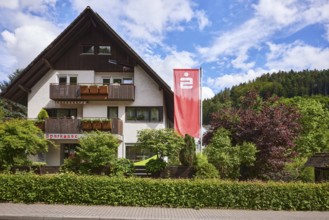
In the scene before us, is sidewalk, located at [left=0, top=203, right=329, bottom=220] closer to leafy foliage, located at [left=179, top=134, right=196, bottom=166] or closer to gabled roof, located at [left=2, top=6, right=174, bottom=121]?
leafy foliage, located at [left=179, top=134, right=196, bottom=166]

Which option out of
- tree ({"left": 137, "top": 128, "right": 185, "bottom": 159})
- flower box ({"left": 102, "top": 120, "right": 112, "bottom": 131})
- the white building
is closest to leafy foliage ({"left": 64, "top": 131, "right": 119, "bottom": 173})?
tree ({"left": 137, "top": 128, "right": 185, "bottom": 159})

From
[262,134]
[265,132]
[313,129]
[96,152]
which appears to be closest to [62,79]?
[96,152]

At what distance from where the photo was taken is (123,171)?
1745 centimetres

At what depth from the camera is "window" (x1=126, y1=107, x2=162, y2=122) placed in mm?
A: 27297

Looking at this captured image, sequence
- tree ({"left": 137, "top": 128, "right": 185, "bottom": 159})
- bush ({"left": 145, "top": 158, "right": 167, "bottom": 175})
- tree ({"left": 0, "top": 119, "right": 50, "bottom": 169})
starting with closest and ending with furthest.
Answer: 1. tree ({"left": 0, "top": 119, "right": 50, "bottom": 169})
2. bush ({"left": 145, "top": 158, "right": 167, "bottom": 175})
3. tree ({"left": 137, "top": 128, "right": 185, "bottom": 159})

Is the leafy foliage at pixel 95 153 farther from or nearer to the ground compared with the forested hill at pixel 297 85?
nearer to the ground

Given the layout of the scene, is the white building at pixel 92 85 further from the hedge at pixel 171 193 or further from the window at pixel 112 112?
the hedge at pixel 171 193

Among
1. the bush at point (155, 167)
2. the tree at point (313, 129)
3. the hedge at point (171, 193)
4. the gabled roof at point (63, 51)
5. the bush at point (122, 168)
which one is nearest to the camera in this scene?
the hedge at point (171, 193)

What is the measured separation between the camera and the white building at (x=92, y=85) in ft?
86.5

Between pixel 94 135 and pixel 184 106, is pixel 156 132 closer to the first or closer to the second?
pixel 94 135

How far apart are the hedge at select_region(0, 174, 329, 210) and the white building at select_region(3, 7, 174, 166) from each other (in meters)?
12.4

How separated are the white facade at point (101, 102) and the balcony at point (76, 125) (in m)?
1.74

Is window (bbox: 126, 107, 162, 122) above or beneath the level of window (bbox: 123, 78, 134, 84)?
beneath

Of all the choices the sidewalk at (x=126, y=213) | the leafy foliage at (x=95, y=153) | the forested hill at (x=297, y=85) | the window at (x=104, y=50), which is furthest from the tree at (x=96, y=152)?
the forested hill at (x=297, y=85)
